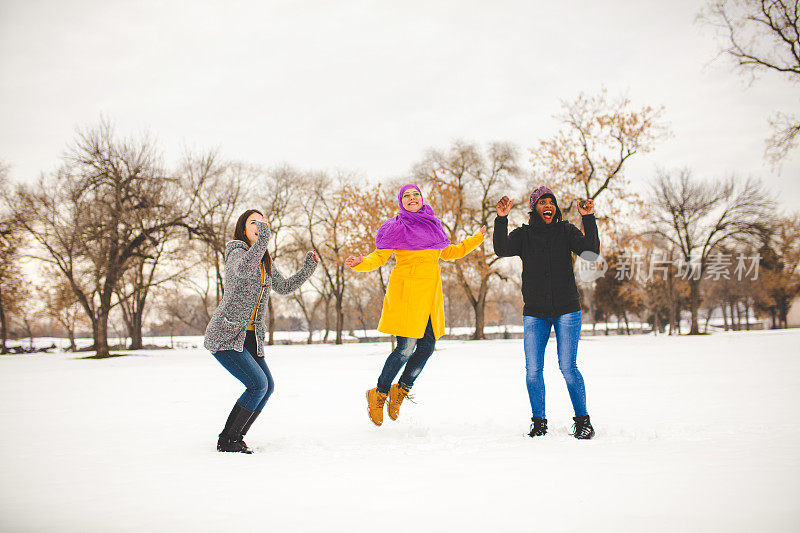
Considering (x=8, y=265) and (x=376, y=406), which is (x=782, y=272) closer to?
(x=376, y=406)

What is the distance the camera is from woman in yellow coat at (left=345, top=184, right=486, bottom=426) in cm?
515

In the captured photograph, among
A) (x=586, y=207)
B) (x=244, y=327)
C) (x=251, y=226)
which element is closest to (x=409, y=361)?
(x=244, y=327)

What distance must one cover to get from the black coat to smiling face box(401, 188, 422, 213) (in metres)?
0.84

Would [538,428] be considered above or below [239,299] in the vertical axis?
below

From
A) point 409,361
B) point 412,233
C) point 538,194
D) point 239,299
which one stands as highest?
point 538,194

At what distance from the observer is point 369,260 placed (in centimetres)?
535

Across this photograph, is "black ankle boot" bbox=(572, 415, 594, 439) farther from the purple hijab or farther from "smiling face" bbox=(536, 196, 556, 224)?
the purple hijab

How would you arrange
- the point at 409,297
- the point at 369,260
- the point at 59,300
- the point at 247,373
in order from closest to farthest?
the point at 247,373 → the point at 409,297 → the point at 369,260 → the point at 59,300

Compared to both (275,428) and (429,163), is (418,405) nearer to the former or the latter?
(275,428)

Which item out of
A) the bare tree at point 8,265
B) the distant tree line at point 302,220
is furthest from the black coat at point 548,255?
the bare tree at point 8,265

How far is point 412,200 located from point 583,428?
2573 millimetres

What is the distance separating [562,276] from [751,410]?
286 cm

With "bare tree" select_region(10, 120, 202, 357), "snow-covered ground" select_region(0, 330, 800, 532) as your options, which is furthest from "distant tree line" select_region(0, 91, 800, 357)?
"snow-covered ground" select_region(0, 330, 800, 532)

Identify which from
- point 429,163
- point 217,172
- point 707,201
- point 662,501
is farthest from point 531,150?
point 662,501
